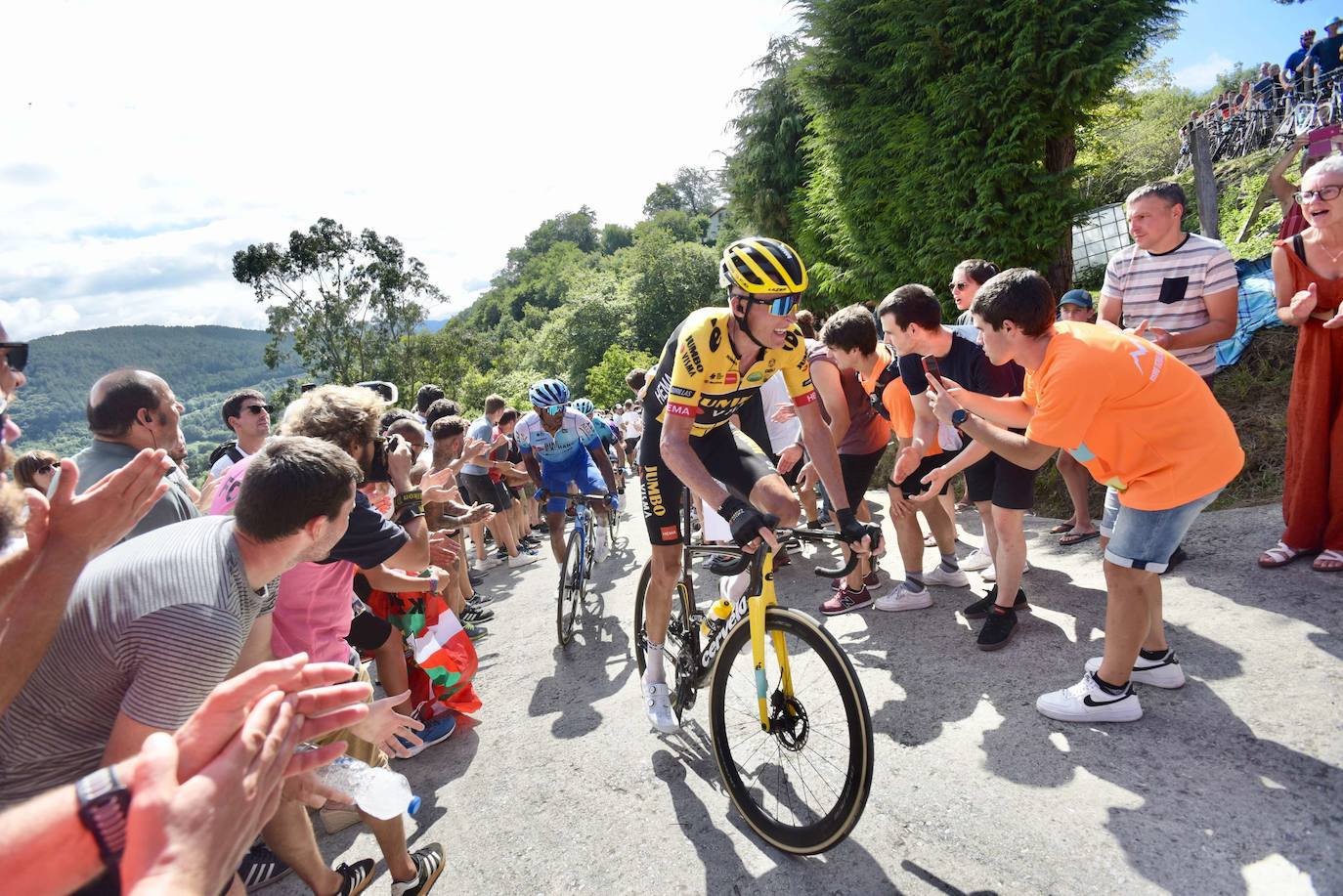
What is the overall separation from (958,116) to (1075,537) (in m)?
7.45

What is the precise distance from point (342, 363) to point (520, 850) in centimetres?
4611

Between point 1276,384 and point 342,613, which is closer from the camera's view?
point 342,613

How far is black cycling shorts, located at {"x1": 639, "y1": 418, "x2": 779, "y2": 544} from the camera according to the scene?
12.3 feet

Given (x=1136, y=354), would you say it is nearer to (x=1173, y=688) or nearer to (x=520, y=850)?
(x=1173, y=688)

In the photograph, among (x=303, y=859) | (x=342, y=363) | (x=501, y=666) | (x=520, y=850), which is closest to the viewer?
(x=303, y=859)

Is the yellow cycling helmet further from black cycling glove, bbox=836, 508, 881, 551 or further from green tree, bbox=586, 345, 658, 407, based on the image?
green tree, bbox=586, 345, 658, 407

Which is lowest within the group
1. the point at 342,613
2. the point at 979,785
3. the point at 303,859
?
the point at 979,785

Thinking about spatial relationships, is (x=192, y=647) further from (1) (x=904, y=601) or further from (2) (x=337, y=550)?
(1) (x=904, y=601)

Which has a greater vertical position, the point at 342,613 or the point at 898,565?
the point at 342,613

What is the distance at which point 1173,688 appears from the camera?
11.1 feet

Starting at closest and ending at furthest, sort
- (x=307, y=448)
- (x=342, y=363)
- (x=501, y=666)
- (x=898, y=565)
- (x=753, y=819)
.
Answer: (x=307, y=448)
(x=753, y=819)
(x=501, y=666)
(x=898, y=565)
(x=342, y=363)

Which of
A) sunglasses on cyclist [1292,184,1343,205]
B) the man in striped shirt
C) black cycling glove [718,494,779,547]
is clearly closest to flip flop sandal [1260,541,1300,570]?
the man in striped shirt

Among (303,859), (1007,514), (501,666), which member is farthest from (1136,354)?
(501,666)

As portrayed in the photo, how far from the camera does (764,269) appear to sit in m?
3.38
